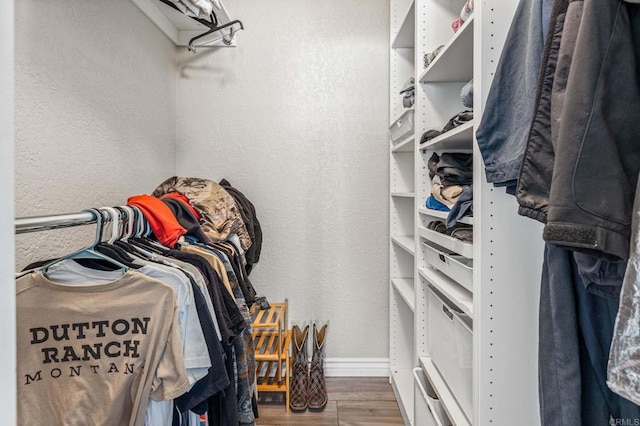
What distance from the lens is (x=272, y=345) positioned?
2086 millimetres

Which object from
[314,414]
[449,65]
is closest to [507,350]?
[449,65]

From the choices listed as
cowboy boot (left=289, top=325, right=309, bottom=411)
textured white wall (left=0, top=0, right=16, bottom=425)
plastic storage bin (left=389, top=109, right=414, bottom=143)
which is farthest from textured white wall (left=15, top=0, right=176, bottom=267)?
plastic storage bin (left=389, top=109, right=414, bottom=143)

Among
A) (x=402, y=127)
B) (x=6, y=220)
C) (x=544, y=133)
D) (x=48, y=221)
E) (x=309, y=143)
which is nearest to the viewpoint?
(x=6, y=220)

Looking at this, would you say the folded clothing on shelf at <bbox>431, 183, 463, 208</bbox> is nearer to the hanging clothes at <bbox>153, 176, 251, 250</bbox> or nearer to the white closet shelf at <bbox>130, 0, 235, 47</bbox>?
the hanging clothes at <bbox>153, 176, 251, 250</bbox>

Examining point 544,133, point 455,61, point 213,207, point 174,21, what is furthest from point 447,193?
point 174,21

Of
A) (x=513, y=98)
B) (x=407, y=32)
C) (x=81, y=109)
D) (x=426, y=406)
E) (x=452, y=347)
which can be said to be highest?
(x=407, y=32)

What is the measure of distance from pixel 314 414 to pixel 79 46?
6.42 ft

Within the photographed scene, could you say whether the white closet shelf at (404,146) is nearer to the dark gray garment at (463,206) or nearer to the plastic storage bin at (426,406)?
the dark gray garment at (463,206)

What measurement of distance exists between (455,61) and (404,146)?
674 millimetres

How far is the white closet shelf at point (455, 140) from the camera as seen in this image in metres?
1.09

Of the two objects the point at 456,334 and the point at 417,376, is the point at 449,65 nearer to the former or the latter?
the point at 456,334

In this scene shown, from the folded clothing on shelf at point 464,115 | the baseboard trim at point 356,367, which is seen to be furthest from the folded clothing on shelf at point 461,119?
the baseboard trim at point 356,367

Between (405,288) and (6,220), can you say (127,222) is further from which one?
(405,288)

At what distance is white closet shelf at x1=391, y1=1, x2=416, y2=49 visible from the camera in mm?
1810
